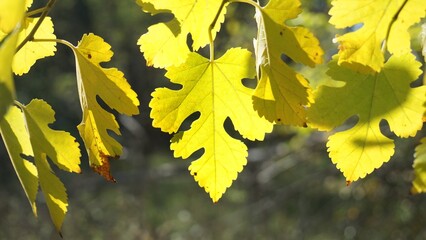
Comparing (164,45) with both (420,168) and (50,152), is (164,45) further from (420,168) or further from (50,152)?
(420,168)

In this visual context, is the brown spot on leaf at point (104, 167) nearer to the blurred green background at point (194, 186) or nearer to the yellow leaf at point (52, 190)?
the yellow leaf at point (52, 190)

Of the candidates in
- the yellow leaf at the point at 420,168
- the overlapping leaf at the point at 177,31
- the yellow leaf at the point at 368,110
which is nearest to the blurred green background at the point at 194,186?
the yellow leaf at the point at 420,168

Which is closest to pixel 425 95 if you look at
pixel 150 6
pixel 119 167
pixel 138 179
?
pixel 150 6

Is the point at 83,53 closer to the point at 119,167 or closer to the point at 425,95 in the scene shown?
the point at 425,95

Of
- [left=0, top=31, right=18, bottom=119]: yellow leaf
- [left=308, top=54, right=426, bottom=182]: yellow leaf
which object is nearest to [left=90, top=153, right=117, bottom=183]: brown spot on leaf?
[left=308, top=54, right=426, bottom=182]: yellow leaf

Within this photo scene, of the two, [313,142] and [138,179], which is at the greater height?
[313,142]

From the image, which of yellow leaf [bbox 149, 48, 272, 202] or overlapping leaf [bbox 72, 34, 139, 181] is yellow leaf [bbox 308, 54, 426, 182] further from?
overlapping leaf [bbox 72, 34, 139, 181]
